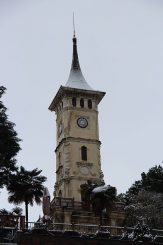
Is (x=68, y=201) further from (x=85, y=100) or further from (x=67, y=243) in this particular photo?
(x=67, y=243)

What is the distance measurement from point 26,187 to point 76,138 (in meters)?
26.3

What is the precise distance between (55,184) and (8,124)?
3247 cm

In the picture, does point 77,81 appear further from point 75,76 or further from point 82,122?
point 82,122

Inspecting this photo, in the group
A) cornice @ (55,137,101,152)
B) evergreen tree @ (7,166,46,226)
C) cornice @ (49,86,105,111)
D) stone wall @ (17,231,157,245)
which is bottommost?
stone wall @ (17,231,157,245)

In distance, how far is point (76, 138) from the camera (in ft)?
262

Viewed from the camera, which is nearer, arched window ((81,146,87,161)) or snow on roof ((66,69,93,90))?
arched window ((81,146,87,161))

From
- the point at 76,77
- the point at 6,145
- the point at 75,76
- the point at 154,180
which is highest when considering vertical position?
the point at 75,76

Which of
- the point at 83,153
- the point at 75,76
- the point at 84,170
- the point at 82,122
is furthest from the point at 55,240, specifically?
the point at 75,76

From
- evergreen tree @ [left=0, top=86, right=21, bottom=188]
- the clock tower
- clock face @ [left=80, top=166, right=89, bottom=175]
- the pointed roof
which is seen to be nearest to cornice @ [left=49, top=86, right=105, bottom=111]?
the clock tower

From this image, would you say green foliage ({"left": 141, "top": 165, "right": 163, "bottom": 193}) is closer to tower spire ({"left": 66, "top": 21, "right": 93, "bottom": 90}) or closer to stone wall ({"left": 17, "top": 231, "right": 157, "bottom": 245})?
tower spire ({"left": 66, "top": 21, "right": 93, "bottom": 90})

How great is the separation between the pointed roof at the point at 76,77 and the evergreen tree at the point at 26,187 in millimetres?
29756

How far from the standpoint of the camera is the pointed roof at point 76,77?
8459cm

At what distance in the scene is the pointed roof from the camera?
84594mm

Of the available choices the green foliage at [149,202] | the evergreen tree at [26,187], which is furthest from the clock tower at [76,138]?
the evergreen tree at [26,187]
